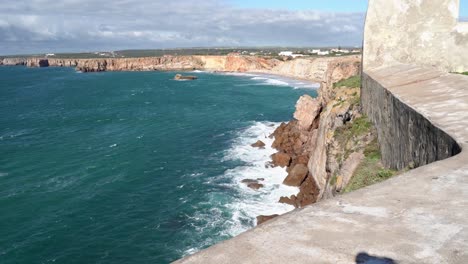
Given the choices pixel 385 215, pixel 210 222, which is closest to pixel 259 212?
pixel 210 222

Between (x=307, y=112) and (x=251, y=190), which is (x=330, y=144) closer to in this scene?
(x=251, y=190)

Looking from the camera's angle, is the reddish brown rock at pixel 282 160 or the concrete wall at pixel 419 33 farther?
the reddish brown rock at pixel 282 160

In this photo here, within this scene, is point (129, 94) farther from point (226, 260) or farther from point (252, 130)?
point (226, 260)

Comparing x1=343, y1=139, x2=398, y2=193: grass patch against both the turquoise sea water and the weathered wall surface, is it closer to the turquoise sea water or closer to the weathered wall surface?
the weathered wall surface

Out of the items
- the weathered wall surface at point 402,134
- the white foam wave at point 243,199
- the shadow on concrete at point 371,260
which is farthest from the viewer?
the white foam wave at point 243,199

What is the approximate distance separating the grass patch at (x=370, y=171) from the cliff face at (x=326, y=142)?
0.35 metres

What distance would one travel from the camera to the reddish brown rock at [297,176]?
1015 inches

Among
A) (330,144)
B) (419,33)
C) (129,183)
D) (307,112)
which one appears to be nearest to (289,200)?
(330,144)

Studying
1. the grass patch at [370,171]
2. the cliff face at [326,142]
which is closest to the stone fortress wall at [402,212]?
the grass patch at [370,171]

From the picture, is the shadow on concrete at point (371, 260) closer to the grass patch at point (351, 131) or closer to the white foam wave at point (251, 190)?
the grass patch at point (351, 131)

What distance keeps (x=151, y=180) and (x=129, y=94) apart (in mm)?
54974

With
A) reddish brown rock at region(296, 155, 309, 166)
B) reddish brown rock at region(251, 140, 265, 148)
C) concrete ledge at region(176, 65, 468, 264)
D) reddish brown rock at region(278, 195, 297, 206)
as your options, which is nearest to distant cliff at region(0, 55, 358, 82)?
reddish brown rock at region(251, 140, 265, 148)

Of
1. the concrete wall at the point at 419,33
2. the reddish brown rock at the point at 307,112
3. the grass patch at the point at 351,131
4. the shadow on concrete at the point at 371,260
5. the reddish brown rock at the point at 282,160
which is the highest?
the concrete wall at the point at 419,33

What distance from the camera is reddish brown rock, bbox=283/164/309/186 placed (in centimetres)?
2577
